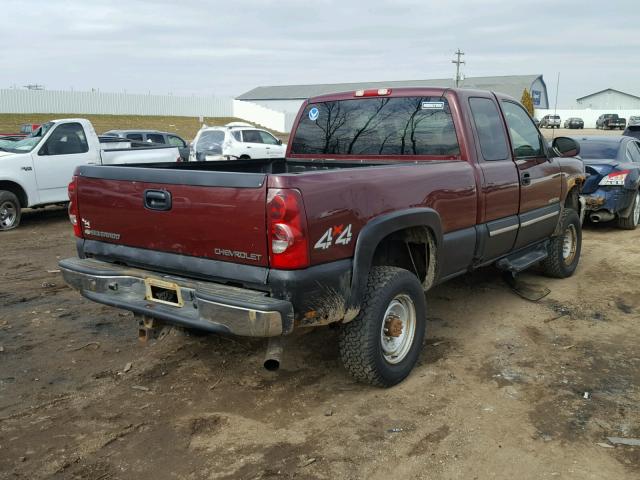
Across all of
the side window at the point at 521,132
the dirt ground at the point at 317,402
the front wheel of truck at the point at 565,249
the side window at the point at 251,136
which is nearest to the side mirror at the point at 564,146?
the side window at the point at 521,132

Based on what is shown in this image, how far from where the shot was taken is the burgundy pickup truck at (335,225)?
321 centimetres

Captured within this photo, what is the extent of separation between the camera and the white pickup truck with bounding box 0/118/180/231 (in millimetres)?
10055

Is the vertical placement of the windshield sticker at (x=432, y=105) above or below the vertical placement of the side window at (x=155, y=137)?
above

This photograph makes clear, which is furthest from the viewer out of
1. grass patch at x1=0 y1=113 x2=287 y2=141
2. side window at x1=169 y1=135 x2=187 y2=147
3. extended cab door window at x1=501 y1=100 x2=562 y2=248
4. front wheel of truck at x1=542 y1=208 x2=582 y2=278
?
grass patch at x1=0 y1=113 x2=287 y2=141

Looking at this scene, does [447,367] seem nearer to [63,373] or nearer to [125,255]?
[125,255]

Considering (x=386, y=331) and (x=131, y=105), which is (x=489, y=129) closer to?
(x=386, y=331)

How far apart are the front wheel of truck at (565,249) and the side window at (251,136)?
40.4ft

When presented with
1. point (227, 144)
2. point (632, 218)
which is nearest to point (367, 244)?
point (632, 218)

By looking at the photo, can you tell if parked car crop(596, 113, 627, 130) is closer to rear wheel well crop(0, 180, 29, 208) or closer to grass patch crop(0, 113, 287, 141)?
grass patch crop(0, 113, 287, 141)

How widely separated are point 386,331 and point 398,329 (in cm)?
9

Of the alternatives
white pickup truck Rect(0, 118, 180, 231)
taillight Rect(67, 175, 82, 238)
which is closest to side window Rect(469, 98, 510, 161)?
taillight Rect(67, 175, 82, 238)

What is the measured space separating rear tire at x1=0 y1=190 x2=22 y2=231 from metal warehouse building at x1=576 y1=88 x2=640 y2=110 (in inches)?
4078

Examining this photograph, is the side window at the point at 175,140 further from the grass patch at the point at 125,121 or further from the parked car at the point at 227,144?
the grass patch at the point at 125,121

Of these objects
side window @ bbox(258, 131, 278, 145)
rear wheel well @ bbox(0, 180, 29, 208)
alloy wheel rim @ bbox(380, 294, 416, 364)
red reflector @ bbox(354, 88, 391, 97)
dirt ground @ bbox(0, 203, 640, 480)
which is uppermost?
red reflector @ bbox(354, 88, 391, 97)
